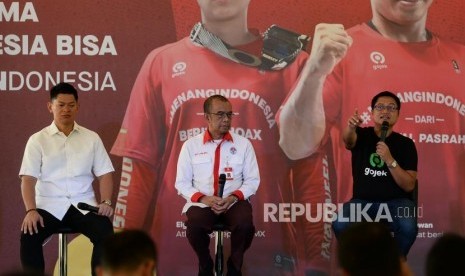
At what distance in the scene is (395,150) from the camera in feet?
16.9

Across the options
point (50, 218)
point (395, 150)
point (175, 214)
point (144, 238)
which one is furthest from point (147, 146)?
point (144, 238)

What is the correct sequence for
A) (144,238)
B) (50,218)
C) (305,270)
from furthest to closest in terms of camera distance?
(305,270) < (50,218) < (144,238)

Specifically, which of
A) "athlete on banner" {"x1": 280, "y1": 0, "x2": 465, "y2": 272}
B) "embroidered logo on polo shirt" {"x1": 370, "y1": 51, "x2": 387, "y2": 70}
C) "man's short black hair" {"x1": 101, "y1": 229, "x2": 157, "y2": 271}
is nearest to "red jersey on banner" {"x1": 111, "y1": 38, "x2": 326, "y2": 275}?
"athlete on banner" {"x1": 280, "y1": 0, "x2": 465, "y2": 272}

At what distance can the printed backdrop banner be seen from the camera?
20.0ft

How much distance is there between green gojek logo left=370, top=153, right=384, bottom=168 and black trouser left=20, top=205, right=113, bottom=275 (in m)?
1.62

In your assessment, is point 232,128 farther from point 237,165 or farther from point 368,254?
point 368,254

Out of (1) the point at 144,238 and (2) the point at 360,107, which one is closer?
(1) the point at 144,238

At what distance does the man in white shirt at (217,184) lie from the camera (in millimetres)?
5008

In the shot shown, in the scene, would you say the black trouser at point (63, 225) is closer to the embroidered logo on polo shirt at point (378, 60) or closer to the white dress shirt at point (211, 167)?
the white dress shirt at point (211, 167)

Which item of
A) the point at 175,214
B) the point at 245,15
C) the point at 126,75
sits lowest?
the point at 175,214

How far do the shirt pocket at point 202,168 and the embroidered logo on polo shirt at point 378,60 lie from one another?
1562 mm

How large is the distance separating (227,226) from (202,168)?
0.44 metres

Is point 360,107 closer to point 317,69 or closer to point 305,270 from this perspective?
point 317,69

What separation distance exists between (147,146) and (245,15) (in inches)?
46.6
